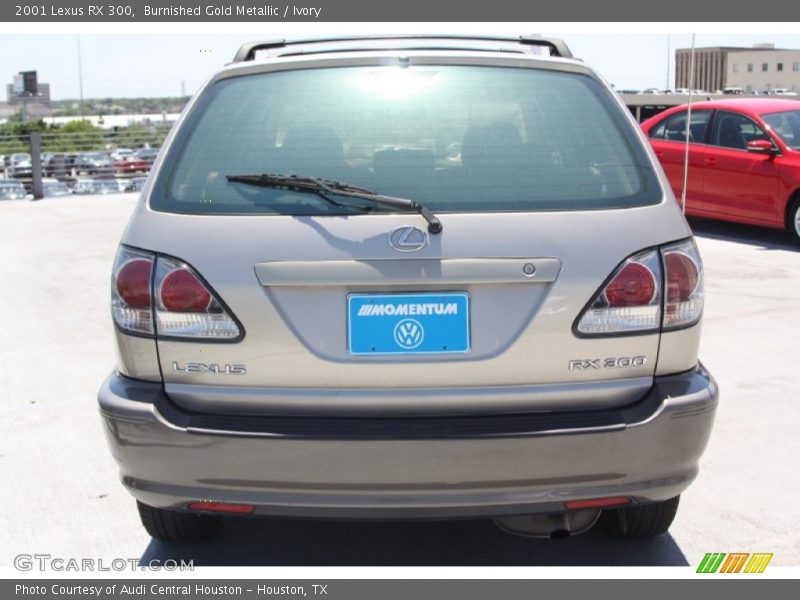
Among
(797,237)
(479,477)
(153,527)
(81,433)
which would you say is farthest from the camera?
(797,237)

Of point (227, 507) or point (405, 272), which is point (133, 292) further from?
point (405, 272)

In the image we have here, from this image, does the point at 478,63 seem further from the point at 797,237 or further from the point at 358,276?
the point at 797,237

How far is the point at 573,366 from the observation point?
3033 millimetres

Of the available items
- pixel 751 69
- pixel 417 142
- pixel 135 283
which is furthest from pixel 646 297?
pixel 751 69

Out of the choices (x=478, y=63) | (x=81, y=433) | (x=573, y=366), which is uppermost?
(x=478, y=63)

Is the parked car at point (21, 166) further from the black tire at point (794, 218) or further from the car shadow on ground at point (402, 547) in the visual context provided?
the car shadow on ground at point (402, 547)

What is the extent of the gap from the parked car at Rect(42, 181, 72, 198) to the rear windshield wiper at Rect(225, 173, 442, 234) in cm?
1714

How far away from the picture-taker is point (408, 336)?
9.86 feet

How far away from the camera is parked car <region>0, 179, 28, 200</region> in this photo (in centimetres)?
1900

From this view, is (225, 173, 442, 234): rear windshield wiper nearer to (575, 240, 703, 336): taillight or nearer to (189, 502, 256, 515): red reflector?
(575, 240, 703, 336): taillight

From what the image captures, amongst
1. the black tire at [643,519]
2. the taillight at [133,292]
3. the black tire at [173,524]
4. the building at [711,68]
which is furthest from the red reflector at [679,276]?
the building at [711,68]

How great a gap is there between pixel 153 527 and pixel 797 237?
8.83 meters

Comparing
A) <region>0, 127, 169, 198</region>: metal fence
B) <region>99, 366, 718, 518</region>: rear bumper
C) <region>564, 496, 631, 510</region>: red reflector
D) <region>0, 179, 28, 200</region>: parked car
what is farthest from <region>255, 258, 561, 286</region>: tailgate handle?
<region>0, 179, 28, 200</region>: parked car

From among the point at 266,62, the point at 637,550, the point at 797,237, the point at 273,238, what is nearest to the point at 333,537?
the point at 637,550
